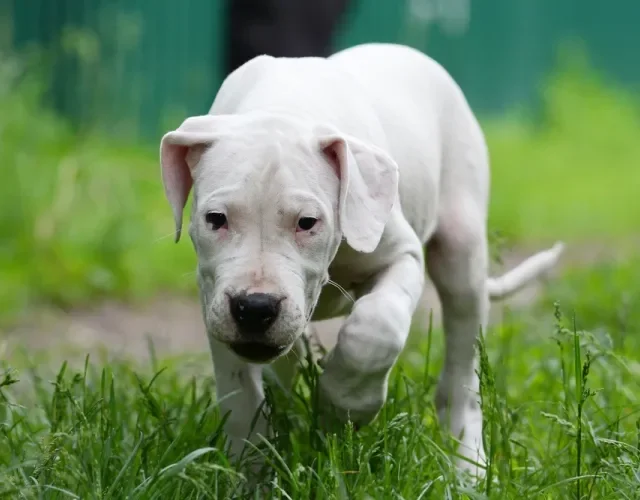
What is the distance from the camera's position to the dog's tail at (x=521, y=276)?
201 inches

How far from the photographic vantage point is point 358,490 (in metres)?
3.25

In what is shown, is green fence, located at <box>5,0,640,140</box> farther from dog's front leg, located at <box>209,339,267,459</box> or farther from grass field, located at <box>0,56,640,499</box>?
dog's front leg, located at <box>209,339,267,459</box>

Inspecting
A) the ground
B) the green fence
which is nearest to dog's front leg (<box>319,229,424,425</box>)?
the ground

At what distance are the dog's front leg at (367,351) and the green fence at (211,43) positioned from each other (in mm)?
5909

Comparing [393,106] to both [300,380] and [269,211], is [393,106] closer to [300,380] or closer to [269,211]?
[300,380]

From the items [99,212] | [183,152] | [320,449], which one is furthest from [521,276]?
[99,212]

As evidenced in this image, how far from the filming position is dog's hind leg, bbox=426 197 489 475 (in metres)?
4.55

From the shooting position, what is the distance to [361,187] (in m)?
3.47

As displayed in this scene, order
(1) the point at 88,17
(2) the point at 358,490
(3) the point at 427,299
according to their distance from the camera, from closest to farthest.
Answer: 1. (2) the point at 358,490
2. (3) the point at 427,299
3. (1) the point at 88,17

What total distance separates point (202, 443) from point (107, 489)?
1.72 ft

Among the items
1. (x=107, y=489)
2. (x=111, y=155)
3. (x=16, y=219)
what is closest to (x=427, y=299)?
(x=16, y=219)

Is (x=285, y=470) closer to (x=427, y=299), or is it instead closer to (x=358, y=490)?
(x=358, y=490)

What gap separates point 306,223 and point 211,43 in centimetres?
1063

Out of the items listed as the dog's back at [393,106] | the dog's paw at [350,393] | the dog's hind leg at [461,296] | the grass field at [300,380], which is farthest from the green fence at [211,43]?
the dog's paw at [350,393]
